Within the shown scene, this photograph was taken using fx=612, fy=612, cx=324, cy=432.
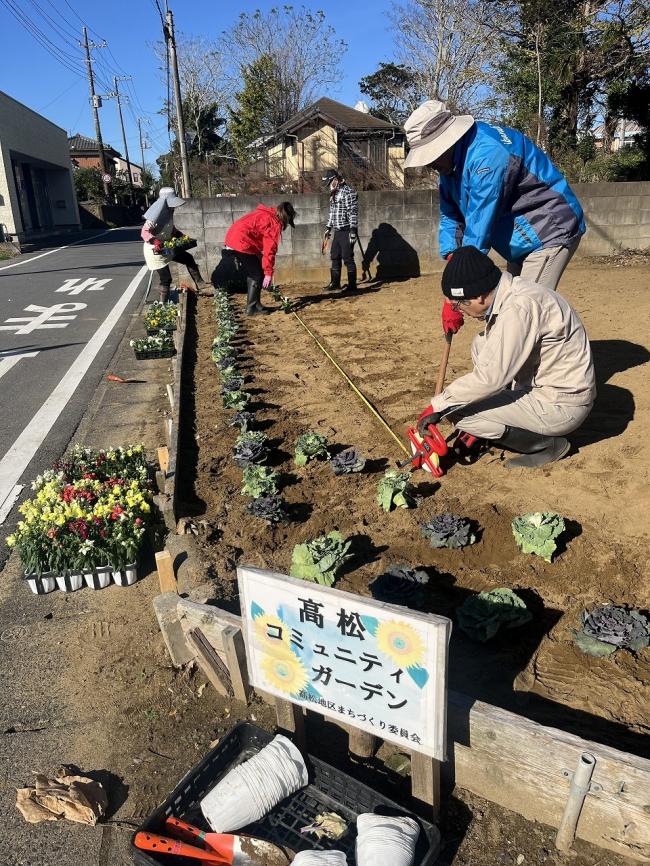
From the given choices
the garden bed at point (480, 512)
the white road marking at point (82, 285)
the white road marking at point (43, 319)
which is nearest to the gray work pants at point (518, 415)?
the garden bed at point (480, 512)

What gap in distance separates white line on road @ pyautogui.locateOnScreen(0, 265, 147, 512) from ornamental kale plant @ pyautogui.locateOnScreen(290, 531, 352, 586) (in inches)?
95.5

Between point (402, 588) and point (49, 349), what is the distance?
294 inches

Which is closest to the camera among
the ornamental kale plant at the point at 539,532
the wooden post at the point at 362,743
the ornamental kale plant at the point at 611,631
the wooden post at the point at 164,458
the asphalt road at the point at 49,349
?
the wooden post at the point at 362,743

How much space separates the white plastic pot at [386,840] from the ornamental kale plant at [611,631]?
110cm

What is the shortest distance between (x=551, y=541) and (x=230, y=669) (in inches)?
64.9

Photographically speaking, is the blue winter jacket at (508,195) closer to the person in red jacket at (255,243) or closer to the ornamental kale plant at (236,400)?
the ornamental kale plant at (236,400)

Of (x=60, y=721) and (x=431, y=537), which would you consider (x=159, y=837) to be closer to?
(x=60, y=721)

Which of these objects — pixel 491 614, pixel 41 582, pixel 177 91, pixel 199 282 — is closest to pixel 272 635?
pixel 491 614

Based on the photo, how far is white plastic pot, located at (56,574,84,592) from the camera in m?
3.33

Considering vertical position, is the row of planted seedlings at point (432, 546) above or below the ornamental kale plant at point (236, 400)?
below

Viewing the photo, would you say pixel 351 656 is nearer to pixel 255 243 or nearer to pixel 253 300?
pixel 253 300

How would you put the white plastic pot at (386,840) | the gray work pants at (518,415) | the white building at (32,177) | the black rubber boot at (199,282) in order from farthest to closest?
the white building at (32,177)
the black rubber boot at (199,282)
the gray work pants at (518,415)
the white plastic pot at (386,840)

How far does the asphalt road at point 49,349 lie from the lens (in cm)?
512

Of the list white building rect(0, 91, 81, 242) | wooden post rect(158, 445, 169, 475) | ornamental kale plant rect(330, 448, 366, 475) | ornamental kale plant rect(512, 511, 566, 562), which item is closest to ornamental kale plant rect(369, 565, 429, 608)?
ornamental kale plant rect(512, 511, 566, 562)
